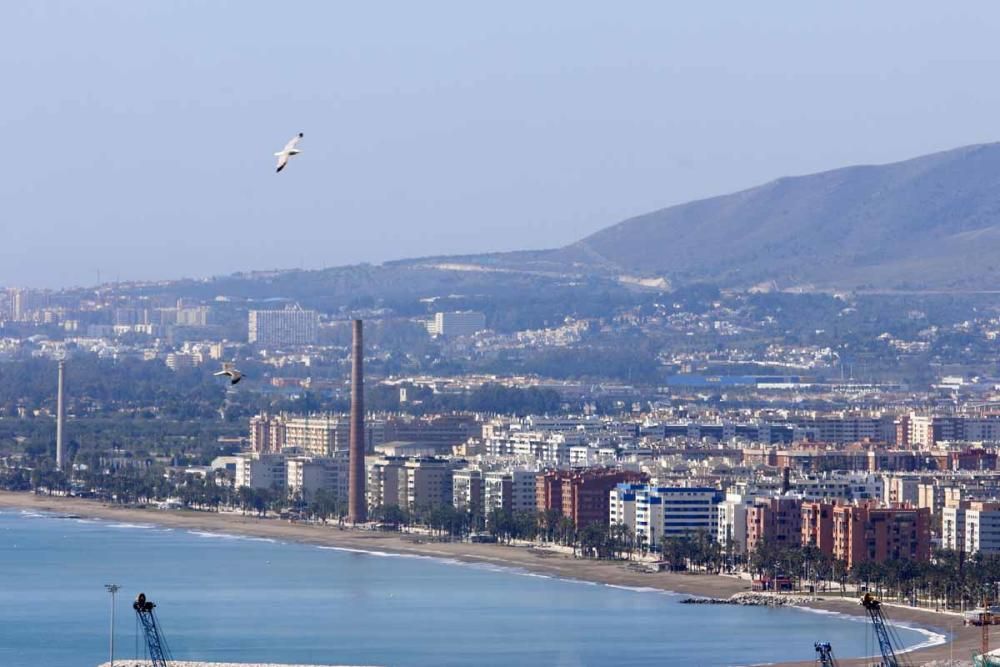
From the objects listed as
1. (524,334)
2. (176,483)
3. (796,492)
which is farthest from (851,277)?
(796,492)

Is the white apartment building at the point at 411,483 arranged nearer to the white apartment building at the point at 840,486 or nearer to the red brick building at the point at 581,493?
the red brick building at the point at 581,493

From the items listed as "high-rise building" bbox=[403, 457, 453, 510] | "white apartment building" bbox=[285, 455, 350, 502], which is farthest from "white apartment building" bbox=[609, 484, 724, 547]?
"white apartment building" bbox=[285, 455, 350, 502]

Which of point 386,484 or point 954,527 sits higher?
point 386,484

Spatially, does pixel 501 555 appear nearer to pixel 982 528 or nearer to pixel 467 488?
pixel 982 528

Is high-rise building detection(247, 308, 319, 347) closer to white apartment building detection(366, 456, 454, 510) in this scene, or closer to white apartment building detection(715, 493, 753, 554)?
white apartment building detection(366, 456, 454, 510)

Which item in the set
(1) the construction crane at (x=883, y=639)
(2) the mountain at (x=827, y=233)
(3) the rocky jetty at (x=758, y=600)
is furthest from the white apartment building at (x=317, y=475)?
(2) the mountain at (x=827, y=233)

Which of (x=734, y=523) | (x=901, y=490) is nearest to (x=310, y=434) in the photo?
(x=901, y=490)

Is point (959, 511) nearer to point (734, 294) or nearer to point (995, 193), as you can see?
point (734, 294)
